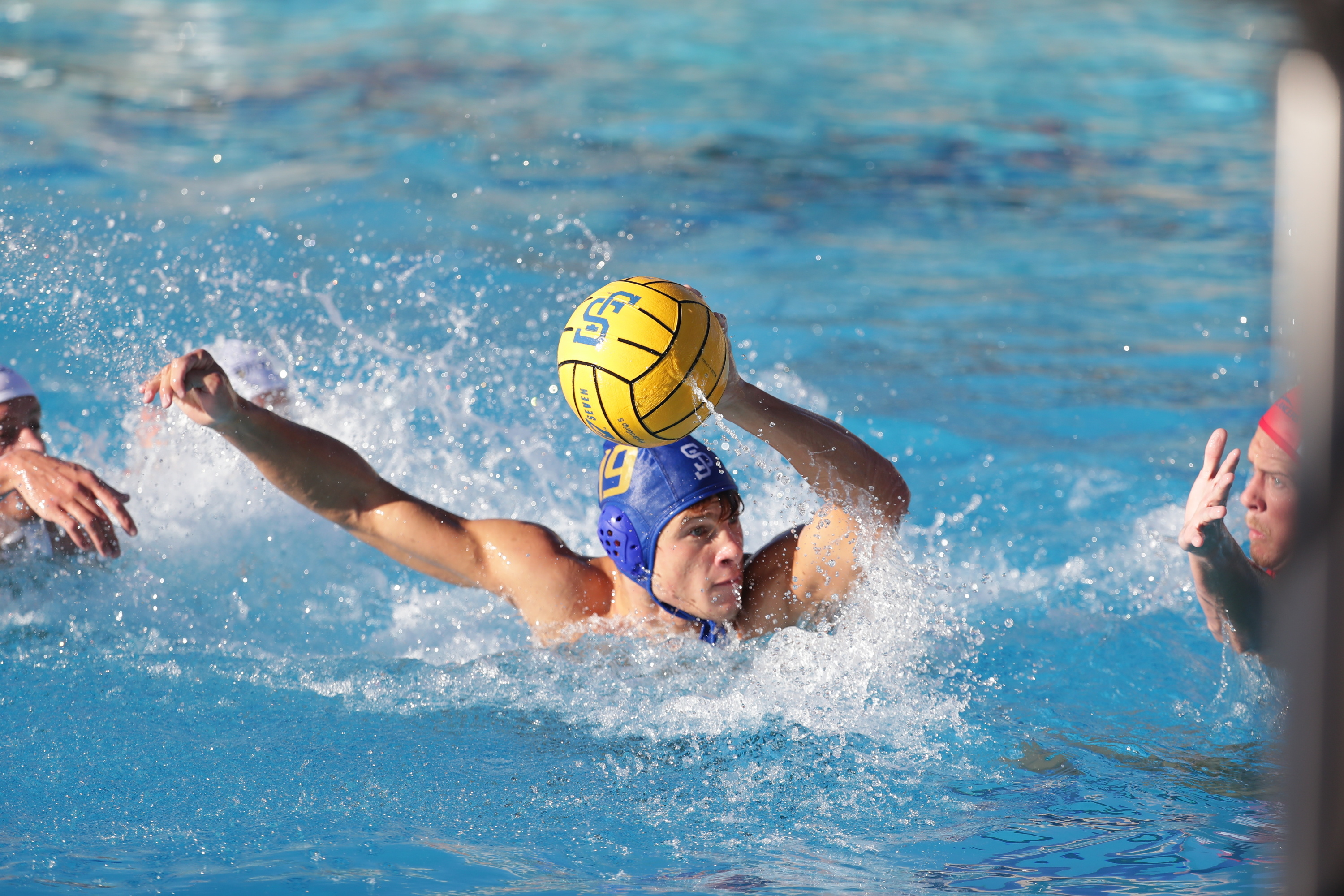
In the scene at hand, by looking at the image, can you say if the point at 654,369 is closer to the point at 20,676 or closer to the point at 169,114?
the point at 20,676

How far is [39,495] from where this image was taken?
142 inches

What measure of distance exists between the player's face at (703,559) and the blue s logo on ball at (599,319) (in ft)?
2.28

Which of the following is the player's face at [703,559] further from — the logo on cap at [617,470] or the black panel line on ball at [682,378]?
the black panel line on ball at [682,378]

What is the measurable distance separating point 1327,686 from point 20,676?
3742 mm

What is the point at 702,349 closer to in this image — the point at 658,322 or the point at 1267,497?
the point at 658,322

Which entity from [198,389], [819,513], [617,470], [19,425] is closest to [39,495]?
[19,425]

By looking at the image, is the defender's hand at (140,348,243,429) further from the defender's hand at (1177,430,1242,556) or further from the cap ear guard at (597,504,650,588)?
the defender's hand at (1177,430,1242,556)

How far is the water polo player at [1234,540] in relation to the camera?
2578 mm

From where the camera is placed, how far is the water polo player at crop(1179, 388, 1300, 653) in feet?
8.46

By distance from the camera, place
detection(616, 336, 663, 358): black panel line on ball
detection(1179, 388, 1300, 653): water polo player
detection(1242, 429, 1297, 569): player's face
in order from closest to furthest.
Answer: detection(1242, 429, 1297, 569): player's face
detection(1179, 388, 1300, 653): water polo player
detection(616, 336, 663, 358): black panel line on ball

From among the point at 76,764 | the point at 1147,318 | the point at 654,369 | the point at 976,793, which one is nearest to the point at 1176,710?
the point at 976,793

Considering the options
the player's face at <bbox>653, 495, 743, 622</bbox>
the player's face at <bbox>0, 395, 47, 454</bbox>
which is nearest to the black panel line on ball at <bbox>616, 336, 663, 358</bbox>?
the player's face at <bbox>653, 495, 743, 622</bbox>

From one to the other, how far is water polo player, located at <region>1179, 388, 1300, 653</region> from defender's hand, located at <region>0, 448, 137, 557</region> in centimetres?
286

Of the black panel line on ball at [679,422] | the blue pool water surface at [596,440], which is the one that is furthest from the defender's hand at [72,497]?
the black panel line on ball at [679,422]
